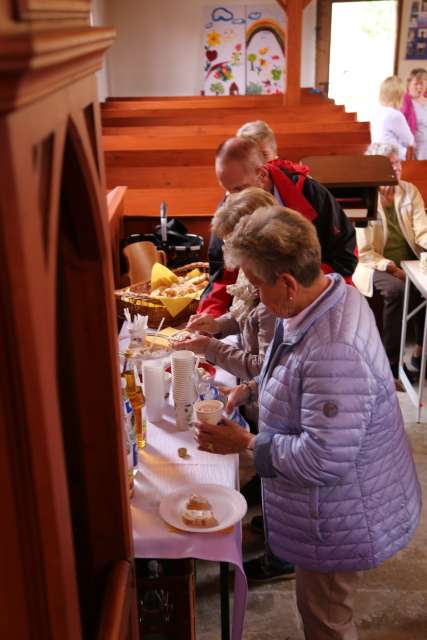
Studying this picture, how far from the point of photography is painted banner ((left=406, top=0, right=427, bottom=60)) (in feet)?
32.7

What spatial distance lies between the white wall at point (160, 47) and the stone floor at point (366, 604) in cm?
947

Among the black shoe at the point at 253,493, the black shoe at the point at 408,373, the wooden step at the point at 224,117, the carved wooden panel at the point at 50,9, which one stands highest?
the carved wooden panel at the point at 50,9

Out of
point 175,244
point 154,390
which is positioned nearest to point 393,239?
point 175,244

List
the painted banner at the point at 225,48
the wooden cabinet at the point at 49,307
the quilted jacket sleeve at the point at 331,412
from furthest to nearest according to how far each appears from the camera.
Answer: the painted banner at the point at 225,48 → the quilted jacket sleeve at the point at 331,412 → the wooden cabinet at the point at 49,307

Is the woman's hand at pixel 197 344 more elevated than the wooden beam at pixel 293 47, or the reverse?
the wooden beam at pixel 293 47

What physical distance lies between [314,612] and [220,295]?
1481 mm

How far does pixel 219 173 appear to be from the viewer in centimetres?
275

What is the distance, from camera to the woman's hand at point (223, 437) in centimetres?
182

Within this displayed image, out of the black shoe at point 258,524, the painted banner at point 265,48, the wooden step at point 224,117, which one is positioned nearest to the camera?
the black shoe at point 258,524

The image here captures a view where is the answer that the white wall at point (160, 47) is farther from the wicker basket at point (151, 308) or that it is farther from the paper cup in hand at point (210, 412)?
the paper cup in hand at point (210, 412)

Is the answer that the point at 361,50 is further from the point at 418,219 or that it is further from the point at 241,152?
the point at 241,152

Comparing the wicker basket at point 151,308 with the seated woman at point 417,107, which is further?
the seated woman at point 417,107

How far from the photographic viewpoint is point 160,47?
10.8 meters

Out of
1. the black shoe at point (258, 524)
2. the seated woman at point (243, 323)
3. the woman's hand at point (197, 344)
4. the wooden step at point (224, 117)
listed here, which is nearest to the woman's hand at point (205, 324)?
the seated woman at point (243, 323)
